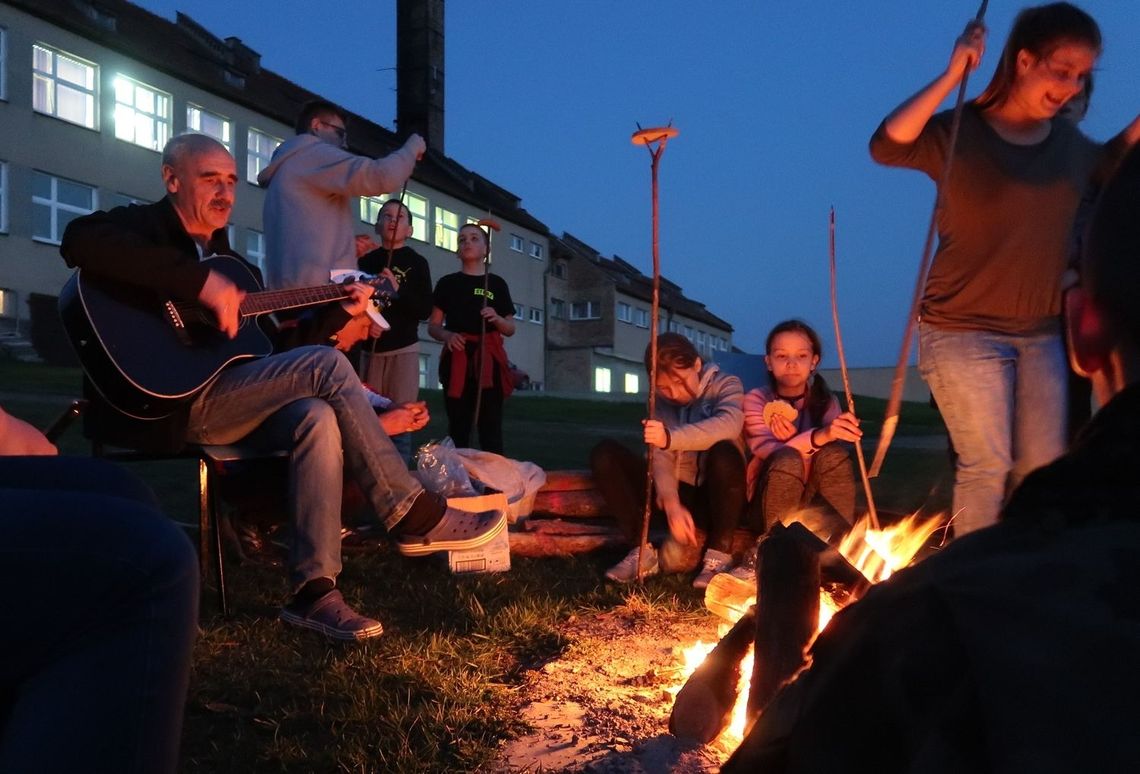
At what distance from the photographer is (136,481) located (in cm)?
175

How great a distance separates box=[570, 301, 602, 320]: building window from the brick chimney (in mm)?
14668

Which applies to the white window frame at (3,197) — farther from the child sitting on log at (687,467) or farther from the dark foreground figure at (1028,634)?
the dark foreground figure at (1028,634)

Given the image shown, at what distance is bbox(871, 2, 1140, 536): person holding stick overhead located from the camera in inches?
122

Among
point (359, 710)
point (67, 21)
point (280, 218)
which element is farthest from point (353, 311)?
point (67, 21)

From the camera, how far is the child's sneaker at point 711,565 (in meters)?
4.27

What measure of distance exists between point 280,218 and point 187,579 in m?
3.49

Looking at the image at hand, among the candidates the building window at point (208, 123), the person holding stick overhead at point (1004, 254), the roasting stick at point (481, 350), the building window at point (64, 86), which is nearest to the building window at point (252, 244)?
the building window at point (208, 123)

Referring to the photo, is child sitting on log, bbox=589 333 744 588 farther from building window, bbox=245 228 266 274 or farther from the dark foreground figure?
building window, bbox=245 228 266 274

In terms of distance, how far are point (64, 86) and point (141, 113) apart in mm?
2267

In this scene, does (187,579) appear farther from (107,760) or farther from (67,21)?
(67,21)

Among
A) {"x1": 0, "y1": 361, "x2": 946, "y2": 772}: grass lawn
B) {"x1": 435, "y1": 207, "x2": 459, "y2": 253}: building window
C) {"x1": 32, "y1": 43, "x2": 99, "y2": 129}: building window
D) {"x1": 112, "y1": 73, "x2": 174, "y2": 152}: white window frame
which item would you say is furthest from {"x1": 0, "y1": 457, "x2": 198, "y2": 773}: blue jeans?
{"x1": 435, "y1": 207, "x2": 459, "y2": 253}: building window

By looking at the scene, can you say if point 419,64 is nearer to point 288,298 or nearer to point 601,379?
point 601,379

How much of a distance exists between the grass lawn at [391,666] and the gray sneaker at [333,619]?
0.15 feet

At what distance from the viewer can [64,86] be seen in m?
23.0
